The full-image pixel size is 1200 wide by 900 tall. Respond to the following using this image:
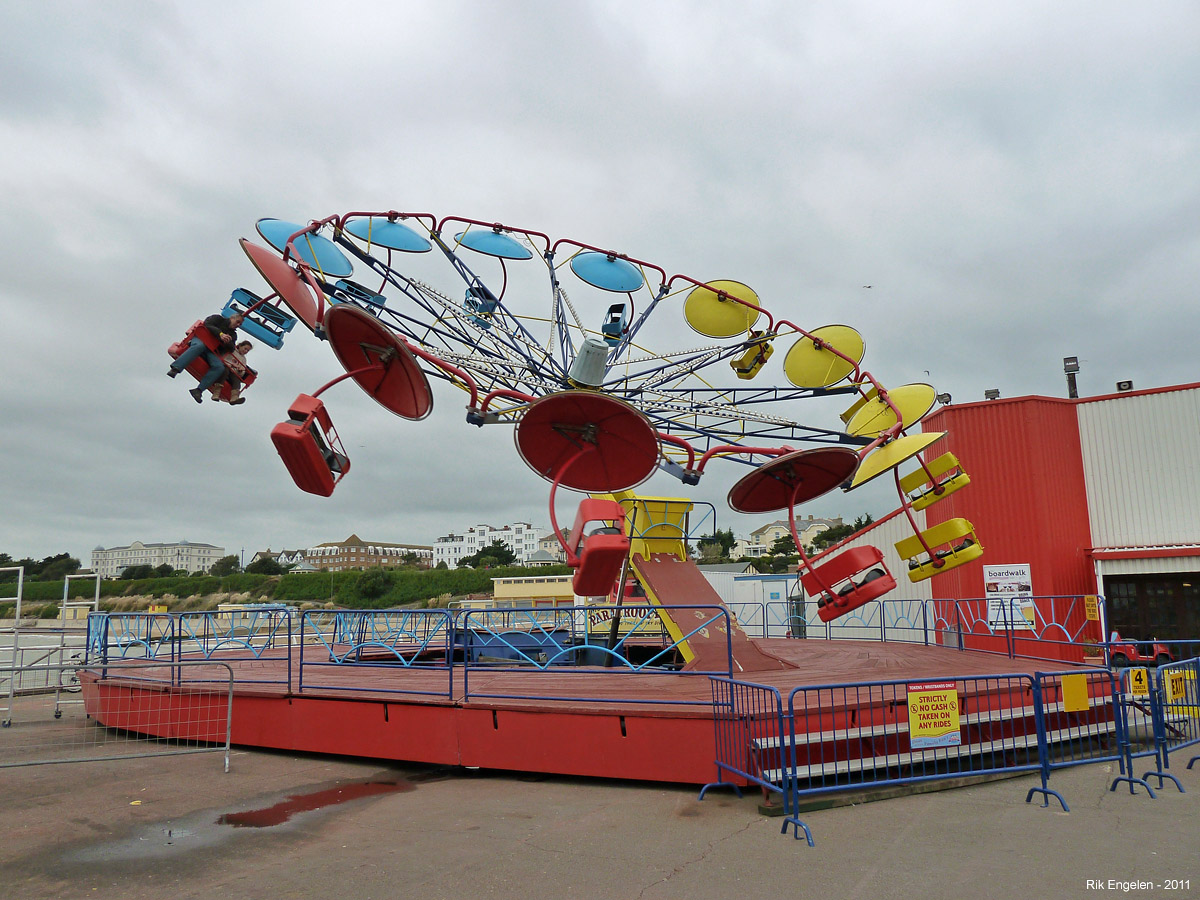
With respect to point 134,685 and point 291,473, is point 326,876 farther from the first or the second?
point 134,685

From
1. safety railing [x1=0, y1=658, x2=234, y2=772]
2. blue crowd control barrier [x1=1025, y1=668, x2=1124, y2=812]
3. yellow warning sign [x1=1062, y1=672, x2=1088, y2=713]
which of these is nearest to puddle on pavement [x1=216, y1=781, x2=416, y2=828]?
safety railing [x1=0, y1=658, x2=234, y2=772]

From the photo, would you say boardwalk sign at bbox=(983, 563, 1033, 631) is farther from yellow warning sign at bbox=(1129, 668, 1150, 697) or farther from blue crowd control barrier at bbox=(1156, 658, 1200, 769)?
yellow warning sign at bbox=(1129, 668, 1150, 697)

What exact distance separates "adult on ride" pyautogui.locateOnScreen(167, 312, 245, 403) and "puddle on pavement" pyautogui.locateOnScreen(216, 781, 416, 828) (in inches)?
229

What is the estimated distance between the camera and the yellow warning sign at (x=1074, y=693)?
823cm

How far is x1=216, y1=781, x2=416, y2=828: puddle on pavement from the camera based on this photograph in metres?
7.26

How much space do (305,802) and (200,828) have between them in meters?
1.11

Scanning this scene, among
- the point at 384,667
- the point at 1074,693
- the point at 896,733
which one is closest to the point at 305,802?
the point at 384,667

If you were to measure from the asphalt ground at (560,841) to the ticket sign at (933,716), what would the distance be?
2.05 ft

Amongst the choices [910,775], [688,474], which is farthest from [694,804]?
[688,474]

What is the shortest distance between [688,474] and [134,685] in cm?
903

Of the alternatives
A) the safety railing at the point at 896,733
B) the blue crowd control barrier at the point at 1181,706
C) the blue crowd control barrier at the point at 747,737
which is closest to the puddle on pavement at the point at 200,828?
the blue crowd control barrier at the point at 747,737

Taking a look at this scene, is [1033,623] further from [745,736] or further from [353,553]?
[353,553]

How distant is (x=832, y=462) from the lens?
11.0 metres

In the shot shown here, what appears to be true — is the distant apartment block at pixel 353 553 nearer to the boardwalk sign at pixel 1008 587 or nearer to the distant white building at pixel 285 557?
the distant white building at pixel 285 557
